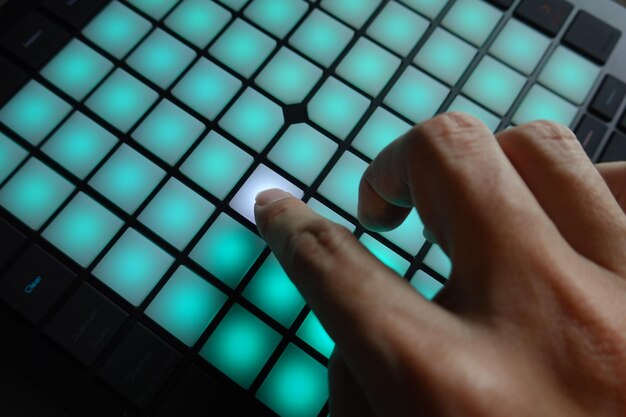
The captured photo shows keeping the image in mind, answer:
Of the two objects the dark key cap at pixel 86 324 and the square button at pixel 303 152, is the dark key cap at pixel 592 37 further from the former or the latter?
the dark key cap at pixel 86 324

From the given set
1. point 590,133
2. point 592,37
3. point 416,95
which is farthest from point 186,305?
point 592,37

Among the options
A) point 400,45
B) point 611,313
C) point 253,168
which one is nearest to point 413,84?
point 400,45

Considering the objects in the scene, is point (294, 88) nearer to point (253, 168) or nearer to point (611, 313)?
point (253, 168)

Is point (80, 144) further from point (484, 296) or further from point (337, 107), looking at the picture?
point (484, 296)

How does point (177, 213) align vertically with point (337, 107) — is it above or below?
below

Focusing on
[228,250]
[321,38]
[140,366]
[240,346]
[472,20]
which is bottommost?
[140,366]

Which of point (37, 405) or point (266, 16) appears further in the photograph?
point (266, 16)
